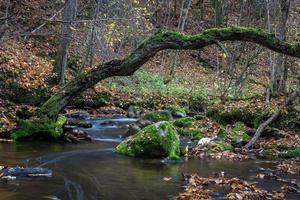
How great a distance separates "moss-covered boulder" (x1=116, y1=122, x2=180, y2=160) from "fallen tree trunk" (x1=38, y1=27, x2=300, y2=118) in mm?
1945

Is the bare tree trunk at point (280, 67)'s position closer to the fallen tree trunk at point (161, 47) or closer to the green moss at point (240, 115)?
the green moss at point (240, 115)

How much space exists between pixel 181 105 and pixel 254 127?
7604mm

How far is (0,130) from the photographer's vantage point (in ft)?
45.1

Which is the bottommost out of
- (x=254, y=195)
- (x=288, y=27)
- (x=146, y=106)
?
(x=254, y=195)

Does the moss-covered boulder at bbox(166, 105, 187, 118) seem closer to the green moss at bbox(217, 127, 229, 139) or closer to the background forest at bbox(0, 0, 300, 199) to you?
the background forest at bbox(0, 0, 300, 199)

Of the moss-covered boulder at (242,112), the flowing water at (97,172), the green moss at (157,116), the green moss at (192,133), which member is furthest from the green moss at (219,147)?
the green moss at (157,116)

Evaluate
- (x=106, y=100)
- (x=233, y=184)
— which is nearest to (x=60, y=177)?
(x=233, y=184)

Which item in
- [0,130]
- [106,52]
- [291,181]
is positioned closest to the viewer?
[291,181]

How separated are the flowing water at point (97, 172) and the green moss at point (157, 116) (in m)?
3.65

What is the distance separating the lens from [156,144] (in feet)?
40.2

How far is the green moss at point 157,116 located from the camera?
18116 mm

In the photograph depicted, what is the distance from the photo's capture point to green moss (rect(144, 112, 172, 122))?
18116 millimetres

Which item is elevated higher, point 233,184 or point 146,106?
point 146,106

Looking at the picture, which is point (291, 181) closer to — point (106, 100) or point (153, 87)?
point (106, 100)
